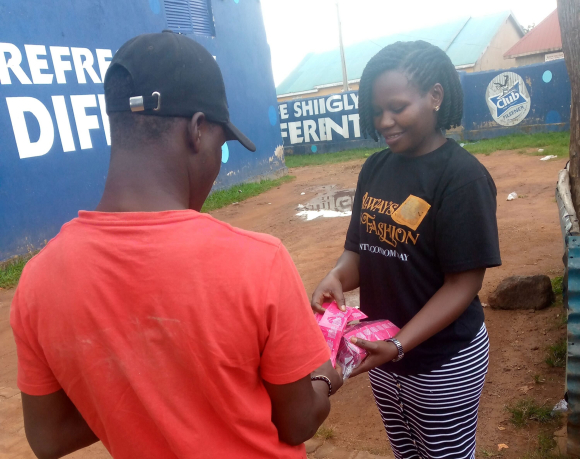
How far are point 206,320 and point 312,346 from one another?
234mm

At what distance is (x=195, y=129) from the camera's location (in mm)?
1048

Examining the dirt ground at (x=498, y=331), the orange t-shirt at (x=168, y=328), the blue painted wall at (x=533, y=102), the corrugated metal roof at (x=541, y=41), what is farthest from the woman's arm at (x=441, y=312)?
the corrugated metal roof at (x=541, y=41)

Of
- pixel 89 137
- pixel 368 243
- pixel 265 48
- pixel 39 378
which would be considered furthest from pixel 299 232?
pixel 265 48

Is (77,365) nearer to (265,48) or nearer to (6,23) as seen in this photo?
(6,23)

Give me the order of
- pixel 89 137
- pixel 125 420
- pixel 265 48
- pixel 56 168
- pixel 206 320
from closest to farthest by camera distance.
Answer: pixel 206 320, pixel 125 420, pixel 56 168, pixel 89 137, pixel 265 48

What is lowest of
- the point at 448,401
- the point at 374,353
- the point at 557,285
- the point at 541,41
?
the point at 557,285

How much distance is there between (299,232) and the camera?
7.75 m

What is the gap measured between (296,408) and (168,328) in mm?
349

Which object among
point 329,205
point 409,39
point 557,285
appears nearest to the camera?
point 557,285

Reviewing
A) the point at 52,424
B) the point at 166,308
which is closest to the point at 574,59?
the point at 166,308

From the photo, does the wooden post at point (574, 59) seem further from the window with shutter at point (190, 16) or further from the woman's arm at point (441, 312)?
the window with shutter at point (190, 16)

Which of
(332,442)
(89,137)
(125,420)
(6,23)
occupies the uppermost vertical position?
(6,23)

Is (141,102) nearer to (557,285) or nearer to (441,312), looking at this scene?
(441,312)

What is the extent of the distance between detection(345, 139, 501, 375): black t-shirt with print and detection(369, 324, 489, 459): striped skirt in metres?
0.04
